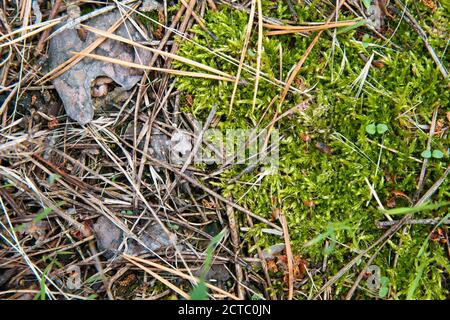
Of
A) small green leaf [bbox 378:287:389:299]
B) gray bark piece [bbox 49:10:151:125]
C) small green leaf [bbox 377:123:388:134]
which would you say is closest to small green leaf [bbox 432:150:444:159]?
small green leaf [bbox 377:123:388:134]

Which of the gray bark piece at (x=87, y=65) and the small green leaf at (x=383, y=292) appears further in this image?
the gray bark piece at (x=87, y=65)

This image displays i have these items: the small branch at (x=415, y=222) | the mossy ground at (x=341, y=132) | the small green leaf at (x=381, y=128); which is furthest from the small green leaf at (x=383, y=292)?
the small green leaf at (x=381, y=128)

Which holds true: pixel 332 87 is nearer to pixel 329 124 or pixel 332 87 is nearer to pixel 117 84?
pixel 329 124

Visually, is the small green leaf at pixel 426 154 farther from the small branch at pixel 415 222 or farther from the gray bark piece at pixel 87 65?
the gray bark piece at pixel 87 65

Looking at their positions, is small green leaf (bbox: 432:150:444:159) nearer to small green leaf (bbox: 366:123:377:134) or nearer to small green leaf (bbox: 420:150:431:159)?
small green leaf (bbox: 420:150:431:159)

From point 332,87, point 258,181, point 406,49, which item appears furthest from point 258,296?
point 406,49
